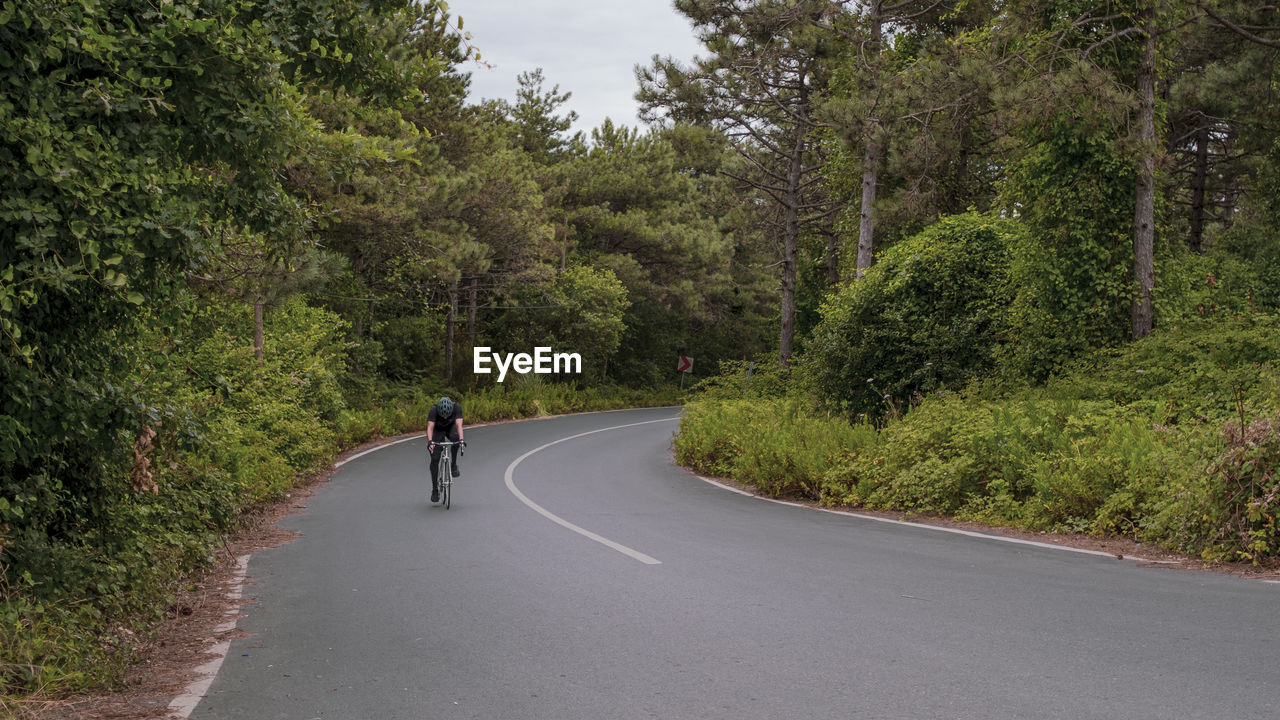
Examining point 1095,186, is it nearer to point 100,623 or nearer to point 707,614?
point 707,614

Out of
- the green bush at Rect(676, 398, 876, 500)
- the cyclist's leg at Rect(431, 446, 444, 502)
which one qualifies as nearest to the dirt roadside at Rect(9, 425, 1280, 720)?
the green bush at Rect(676, 398, 876, 500)

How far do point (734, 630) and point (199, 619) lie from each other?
14.3 ft

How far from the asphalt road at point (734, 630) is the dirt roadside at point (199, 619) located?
0.26 metres

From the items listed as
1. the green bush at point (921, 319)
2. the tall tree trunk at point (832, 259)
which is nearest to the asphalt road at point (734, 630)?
the green bush at point (921, 319)

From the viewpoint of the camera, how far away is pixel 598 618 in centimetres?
691

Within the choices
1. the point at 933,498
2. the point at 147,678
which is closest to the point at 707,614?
the point at 147,678

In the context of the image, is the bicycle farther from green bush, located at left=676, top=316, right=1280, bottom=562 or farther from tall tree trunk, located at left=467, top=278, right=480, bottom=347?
tall tree trunk, located at left=467, top=278, right=480, bottom=347

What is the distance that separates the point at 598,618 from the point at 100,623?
3.50 meters

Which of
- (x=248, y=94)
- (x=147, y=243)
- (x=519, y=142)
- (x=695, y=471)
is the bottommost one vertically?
(x=695, y=471)

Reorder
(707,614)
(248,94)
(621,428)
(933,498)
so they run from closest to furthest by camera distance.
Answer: (248,94), (707,614), (933,498), (621,428)

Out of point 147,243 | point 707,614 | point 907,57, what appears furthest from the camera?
point 907,57

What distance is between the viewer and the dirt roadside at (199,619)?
513 cm

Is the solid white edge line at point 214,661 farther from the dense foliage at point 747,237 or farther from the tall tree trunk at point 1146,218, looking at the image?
the tall tree trunk at point 1146,218

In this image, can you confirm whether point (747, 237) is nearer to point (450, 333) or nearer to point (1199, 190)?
point (450, 333)
